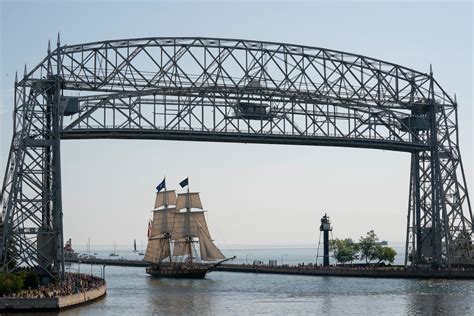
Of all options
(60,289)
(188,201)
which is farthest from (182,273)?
(60,289)

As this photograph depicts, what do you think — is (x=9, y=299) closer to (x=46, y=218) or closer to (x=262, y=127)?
(x=46, y=218)

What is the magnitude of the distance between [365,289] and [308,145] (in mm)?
13979

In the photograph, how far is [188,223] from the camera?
131m

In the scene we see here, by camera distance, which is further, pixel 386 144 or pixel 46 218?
pixel 386 144

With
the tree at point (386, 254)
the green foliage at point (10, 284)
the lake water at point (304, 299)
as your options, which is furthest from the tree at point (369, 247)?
the green foliage at point (10, 284)

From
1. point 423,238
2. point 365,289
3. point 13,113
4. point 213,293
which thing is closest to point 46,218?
point 13,113

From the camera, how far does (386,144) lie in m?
85.8

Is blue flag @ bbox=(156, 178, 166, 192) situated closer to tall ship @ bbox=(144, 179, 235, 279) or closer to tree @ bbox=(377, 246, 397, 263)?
tall ship @ bbox=(144, 179, 235, 279)

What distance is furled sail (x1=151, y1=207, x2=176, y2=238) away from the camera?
443 ft

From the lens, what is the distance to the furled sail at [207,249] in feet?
415

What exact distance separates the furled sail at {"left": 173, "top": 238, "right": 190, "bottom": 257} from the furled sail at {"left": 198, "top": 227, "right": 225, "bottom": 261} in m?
3.29

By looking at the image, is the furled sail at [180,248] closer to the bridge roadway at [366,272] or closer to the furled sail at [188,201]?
the furled sail at [188,201]

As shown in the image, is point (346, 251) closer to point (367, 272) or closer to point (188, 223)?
point (188, 223)

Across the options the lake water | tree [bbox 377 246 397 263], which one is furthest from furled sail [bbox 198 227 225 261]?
the lake water
